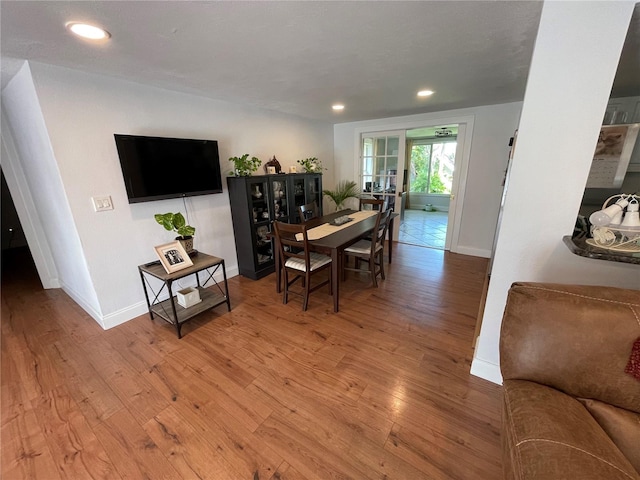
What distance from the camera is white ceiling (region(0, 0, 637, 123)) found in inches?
48.4

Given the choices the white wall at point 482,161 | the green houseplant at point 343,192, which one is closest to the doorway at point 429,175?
the green houseplant at point 343,192

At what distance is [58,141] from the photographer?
189 centimetres

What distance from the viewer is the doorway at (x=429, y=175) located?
6.78m

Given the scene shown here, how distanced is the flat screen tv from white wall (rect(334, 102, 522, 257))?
293 centimetres

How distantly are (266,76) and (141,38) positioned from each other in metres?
0.92

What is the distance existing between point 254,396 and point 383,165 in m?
4.00

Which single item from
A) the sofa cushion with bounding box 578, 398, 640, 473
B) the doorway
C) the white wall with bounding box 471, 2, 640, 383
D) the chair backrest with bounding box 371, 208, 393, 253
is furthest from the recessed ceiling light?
the doorway

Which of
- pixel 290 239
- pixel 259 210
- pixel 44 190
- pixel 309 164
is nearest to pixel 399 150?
pixel 309 164

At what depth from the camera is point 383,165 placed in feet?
14.7

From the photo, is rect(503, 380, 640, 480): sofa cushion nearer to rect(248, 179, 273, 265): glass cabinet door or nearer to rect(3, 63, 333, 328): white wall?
rect(248, 179, 273, 265): glass cabinet door

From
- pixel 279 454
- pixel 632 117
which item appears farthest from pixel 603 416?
pixel 632 117

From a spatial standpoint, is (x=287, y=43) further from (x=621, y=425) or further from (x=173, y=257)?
(x=621, y=425)

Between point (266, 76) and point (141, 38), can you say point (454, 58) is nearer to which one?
point (266, 76)

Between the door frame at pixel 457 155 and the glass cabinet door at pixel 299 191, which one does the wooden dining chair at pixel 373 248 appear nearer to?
the glass cabinet door at pixel 299 191
